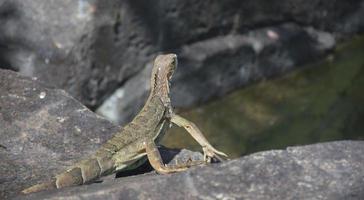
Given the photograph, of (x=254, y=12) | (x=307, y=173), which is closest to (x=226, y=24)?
(x=254, y=12)

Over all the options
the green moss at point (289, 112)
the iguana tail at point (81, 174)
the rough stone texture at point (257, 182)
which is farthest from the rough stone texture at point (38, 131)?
the green moss at point (289, 112)

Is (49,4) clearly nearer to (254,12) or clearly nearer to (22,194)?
(254,12)

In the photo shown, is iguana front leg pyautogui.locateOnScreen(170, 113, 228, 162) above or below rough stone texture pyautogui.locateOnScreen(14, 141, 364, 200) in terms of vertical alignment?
above

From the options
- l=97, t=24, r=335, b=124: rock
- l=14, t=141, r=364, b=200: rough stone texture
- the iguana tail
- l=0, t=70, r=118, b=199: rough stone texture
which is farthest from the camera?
l=97, t=24, r=335, b=124: rock

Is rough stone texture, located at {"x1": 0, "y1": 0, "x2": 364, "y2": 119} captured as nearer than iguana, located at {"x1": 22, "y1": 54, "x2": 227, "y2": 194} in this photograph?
No

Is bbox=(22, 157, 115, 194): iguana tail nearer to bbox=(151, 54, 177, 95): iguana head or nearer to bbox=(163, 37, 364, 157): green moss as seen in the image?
bbox=(151, 54, 177, 95): iguana head

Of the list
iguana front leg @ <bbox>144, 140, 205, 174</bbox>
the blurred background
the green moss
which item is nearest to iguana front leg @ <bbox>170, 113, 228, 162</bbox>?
iguana front leg @ <bbox>144, 140, 205, 174</bbox>

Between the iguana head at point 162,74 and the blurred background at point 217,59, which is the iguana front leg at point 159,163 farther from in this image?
the blurred background at point 217,59

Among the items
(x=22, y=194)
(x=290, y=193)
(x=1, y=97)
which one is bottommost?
(x=290, y=193)

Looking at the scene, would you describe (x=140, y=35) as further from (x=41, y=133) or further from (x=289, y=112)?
(x=41, y=133)
